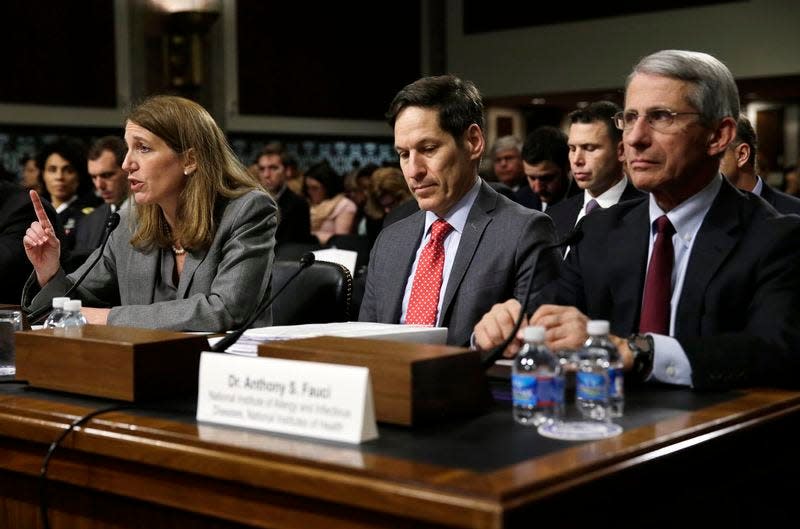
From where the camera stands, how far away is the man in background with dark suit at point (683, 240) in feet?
7.27

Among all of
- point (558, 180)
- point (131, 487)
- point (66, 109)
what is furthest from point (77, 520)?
point (66, 109)

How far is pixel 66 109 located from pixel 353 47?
12.0 feet

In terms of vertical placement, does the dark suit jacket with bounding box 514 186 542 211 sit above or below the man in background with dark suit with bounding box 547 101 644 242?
below

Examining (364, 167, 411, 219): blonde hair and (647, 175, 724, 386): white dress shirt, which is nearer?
(647, 175, 724, 386): white dress shirt

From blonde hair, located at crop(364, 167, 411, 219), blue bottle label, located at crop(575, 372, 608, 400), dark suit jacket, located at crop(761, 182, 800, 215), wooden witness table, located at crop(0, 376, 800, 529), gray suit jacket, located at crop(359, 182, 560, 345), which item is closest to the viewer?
wooden witness table, located at crop(0, 376, 800, 529)

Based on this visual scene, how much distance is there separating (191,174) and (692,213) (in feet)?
4.92

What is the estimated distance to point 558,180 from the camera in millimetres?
6043

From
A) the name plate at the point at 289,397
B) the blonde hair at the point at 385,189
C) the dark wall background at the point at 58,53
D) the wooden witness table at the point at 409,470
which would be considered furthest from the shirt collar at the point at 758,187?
the dark wall background at the point at 58,53

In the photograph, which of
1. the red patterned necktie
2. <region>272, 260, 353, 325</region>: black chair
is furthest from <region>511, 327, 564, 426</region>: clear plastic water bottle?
<region>272, 260, 353, 325</region>: black chair

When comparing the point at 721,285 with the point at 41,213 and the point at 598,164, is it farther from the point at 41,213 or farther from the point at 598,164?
the point at 598,164

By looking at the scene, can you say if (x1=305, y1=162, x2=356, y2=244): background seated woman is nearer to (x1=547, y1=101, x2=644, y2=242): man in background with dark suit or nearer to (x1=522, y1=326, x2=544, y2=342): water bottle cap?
(x1=547, y1=101, x2=644, y2=242): man in background with dark suit

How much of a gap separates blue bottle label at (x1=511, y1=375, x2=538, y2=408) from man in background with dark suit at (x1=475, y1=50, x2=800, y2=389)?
38 centimetres

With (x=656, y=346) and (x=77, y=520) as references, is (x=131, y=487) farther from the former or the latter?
(x=656, y=346)

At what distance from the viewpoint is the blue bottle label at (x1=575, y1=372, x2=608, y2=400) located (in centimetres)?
171
